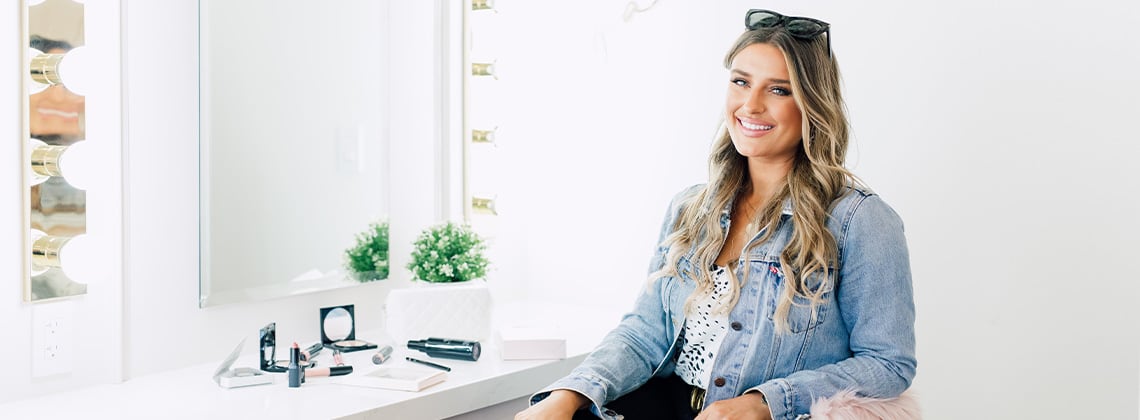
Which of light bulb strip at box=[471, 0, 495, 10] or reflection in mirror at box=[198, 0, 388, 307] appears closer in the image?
reflection in mirror at box=[198, 0, 388, 307]

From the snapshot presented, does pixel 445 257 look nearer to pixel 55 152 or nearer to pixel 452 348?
pixel 452 348

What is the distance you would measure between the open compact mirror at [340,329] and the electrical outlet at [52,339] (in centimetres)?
49

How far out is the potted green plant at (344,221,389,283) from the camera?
212 cm

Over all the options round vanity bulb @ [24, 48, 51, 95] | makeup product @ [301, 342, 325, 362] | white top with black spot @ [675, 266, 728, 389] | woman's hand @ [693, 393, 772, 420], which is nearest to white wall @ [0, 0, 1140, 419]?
round vanity bulb @ [24, 48, 51, 95]

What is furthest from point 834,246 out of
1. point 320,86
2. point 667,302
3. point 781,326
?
point 320,86

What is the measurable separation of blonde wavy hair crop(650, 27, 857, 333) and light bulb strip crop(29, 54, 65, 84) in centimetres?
110

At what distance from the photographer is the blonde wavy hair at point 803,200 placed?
4.82 feet

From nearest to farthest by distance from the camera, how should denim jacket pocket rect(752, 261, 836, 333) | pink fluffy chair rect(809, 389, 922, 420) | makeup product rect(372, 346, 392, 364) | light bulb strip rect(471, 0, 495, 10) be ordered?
pink fluffy chair rect(809, 389, 922, 420), denim jacket pocket rect(752, 261, 836, 333), makeup product rect(372, 346, 392, 364), light bulb strip rect(471, 0, 495, 10)

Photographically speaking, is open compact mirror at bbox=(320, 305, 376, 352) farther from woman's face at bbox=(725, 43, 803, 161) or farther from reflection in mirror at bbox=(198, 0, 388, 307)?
woman's face at bbox=(725, 43, 803, 161)

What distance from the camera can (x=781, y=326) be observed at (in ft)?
4.83

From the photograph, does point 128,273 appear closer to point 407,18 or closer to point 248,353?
point 248,353

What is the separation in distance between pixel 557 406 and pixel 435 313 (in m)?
0.58

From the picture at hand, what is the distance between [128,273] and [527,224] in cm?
123

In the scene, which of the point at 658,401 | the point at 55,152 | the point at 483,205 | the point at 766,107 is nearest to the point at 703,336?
the point at 658,401
